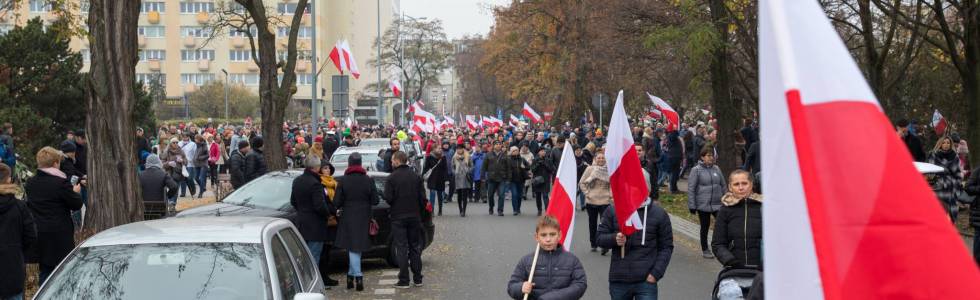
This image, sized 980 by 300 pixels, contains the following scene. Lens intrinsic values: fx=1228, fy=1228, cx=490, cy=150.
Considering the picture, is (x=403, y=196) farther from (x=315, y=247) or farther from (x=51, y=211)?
(x=51, y=211)

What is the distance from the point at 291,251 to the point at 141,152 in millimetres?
17268

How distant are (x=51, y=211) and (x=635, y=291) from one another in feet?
16.9

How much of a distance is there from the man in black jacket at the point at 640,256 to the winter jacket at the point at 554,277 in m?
1.07

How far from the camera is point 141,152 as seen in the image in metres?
24.2

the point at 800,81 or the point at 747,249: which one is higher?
the point at 800,81

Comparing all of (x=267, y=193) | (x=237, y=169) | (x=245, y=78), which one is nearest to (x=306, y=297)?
(x=267, y=193)

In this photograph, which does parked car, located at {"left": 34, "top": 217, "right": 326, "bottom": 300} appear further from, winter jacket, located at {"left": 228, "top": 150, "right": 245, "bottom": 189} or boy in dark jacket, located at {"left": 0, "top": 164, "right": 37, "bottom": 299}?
winter jacket, located at {"left": 228, "top": 150, "right": 245, "bottom": 189}

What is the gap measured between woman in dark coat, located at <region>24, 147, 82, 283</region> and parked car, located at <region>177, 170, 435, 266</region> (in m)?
3.73

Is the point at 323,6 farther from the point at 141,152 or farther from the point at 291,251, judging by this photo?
the point at 291,251

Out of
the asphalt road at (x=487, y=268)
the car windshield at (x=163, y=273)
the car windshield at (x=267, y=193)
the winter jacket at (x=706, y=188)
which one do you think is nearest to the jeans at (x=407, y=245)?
the asphalt road at (x=487, y=268)

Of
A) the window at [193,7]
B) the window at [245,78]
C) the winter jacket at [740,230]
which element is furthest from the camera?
the window at [245,78]

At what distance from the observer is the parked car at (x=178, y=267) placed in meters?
6.88

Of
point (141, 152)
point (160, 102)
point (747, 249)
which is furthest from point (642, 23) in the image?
point (160, 102)

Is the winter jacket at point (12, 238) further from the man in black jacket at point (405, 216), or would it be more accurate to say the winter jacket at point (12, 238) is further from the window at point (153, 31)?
the window at point (153, 31)
